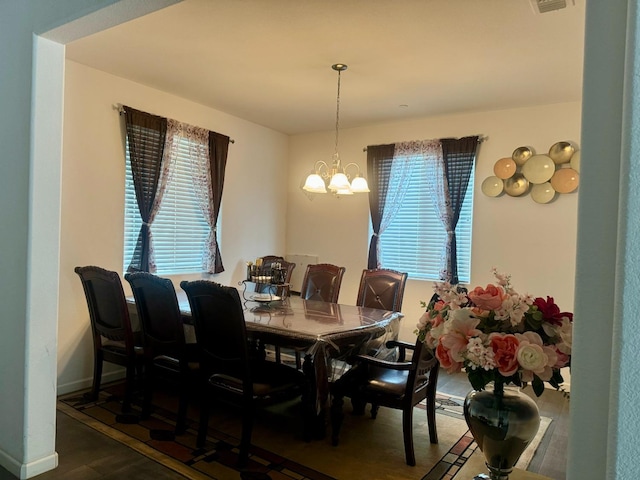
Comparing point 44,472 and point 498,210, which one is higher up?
point 498,210

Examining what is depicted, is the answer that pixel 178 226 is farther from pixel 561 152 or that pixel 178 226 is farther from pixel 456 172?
pixel 561 152

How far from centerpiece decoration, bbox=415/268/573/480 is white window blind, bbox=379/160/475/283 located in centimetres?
360

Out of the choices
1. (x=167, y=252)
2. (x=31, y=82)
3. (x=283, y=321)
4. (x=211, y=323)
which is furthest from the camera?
(x=167, y=252)

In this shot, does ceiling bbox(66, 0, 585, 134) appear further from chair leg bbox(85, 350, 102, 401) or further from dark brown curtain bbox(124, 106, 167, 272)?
chair leg bbox(85, 350, 102, 401)

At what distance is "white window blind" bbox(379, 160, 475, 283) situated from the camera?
4750 mm

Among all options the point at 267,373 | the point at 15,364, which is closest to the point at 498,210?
the point at 267,373

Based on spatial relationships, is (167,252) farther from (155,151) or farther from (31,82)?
(31,82)

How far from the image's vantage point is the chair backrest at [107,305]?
311 centimetres

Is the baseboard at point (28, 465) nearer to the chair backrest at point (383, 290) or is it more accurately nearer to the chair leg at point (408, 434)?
the chair leg at point (408, 434)

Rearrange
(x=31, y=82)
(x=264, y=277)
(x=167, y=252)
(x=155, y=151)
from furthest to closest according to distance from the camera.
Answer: (x=167, y=252)
(x=155, y=151)
(x=264, y=277)
(x=31, y=82)

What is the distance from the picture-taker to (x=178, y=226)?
454 cm

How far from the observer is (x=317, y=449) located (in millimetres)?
2752

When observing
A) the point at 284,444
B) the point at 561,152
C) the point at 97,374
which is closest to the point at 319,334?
the point at 284,444

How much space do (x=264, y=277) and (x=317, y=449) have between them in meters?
1.46
